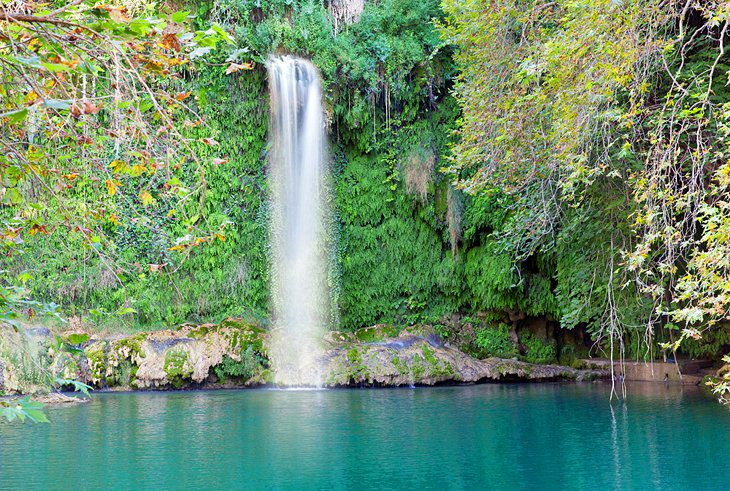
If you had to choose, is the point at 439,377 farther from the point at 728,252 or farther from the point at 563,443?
the point at 728,252

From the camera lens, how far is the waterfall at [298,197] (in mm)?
16266

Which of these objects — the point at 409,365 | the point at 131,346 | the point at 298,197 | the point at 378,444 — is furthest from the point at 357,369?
the point at 378,444

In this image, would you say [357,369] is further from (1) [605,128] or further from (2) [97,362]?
(1) [605,128]

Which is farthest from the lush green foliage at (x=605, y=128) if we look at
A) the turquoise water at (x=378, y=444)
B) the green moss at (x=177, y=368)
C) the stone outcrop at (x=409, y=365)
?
the green moss at (x=177, y=368)

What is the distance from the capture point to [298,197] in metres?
16.6

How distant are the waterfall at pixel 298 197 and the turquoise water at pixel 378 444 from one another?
14.5 ft

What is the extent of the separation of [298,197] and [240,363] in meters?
4.25

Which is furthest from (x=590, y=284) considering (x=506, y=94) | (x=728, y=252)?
(x=728, y=252)

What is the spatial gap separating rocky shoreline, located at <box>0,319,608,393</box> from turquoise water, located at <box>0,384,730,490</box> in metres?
1.53

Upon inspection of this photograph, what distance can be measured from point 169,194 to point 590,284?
28.4 feet

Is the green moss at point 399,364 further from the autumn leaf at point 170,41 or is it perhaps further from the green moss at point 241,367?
the autumn leaf at point 170,41

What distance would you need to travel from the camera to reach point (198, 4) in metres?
16.7

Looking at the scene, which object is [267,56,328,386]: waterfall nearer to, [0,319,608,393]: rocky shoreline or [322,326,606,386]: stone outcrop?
[322,326,606,386]: stone outcrop

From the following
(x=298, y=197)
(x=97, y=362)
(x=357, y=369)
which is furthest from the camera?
(x=298, y=197)
